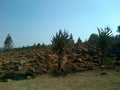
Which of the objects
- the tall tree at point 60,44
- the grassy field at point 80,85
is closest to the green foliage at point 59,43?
the tall tree at point 60,44

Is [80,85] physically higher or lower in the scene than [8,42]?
lower

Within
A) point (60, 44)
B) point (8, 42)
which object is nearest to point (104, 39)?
point (60, 44)

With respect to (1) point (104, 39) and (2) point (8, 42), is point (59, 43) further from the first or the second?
(2) point (8, 42)

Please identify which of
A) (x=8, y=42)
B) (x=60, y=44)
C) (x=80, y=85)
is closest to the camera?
(x=80, y=85)

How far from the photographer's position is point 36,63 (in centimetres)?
6262

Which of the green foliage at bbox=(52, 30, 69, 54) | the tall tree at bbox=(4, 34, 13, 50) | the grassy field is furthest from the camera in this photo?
the tall tree at bbox=(4, 34, 13, 50)

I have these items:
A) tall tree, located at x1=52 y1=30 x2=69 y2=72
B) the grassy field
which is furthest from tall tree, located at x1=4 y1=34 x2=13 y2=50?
the grassy field

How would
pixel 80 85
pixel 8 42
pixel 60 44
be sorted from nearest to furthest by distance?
pixel 80 85 < pixel 60 44 < pixel 8 42

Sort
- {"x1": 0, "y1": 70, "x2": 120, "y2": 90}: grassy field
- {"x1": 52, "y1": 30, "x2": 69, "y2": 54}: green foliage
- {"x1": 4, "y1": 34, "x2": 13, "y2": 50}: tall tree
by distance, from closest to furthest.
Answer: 1. {"x1": 0, "y1": 70, "x2": 120, "y2": 90}: grassy field
2. {"x1": 52, "y1": 30, "x2": 69, "y2": 54}: green foliage
3. {"x1": 4, "y1": 34, "x2": 13, "y2": 50}: tall tree

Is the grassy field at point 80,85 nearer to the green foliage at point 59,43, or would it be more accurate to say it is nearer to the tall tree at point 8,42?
the green foliage at point 59,43

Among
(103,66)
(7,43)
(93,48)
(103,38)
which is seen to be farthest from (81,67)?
(7,43)

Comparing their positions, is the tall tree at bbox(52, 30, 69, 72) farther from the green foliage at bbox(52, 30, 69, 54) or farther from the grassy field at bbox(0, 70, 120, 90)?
the grassy field at bbox(0, 70, 120, 90)

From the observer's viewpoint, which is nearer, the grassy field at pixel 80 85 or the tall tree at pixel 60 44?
the grassy field at pixel 80 85

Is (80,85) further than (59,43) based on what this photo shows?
No
